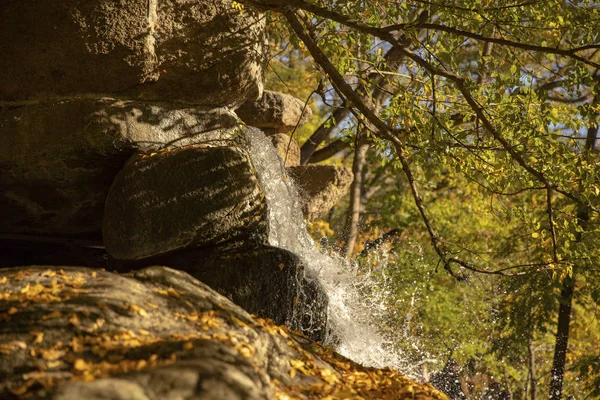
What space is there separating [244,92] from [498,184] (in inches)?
117

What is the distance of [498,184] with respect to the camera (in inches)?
264

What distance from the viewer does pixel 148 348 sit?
3.41 m

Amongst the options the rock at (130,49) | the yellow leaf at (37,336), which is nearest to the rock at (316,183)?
the rock at (130,49)

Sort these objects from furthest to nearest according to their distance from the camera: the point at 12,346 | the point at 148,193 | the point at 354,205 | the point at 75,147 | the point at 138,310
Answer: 1. the point at 354,205
2. the point at 75,147
3. the point at 148,193
4. the point at 138,310
5. the point at 12,346

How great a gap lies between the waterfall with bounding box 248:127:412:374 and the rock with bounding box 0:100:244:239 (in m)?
1.21

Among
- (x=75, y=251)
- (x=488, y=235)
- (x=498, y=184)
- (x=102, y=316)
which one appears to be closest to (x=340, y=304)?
(x=498, y=184)

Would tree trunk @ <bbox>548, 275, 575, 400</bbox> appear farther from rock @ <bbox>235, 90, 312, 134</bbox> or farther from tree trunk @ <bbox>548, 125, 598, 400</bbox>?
rock @ <bbox>235, 90, 312, 134</bbox>

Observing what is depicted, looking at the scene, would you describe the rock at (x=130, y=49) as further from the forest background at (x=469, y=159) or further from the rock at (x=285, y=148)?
the rock at (x=285, y=148)

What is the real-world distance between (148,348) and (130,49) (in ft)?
13.1

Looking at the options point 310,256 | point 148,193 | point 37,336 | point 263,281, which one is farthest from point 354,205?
point 37,336

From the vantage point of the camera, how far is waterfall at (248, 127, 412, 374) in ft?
25.7

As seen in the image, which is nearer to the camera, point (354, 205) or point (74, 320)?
point (74, 320)

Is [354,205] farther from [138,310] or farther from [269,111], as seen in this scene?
[138,310]

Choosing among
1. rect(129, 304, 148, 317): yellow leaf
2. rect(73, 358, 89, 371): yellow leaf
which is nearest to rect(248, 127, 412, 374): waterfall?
rect(129, 304, 148, 317): yellow leaf
